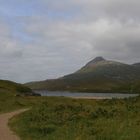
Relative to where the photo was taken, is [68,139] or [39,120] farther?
[39,120]

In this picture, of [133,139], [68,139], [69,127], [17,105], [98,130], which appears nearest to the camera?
[133,139]

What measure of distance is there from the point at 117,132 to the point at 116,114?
42.0 ft

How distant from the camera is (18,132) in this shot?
33344 mm

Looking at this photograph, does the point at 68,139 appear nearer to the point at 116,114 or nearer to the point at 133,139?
the point at 133,139

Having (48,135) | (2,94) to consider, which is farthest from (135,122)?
(2,94)

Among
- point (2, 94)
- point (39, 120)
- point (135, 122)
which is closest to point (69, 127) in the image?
point (135, 122)

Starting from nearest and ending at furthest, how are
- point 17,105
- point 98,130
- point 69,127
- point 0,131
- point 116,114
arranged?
point 98,130 → point 69,127 → point 0,131 → point 116,114 → point 17,105

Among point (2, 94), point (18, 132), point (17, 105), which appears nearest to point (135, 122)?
point (18, 132)

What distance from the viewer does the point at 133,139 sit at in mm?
23844

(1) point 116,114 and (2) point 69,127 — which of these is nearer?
(2) point 69,127

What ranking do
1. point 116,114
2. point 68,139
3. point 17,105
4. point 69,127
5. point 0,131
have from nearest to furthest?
point 68,139, point 69,127, point 0,131, point 116,114, point 17,105

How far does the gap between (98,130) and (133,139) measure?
4.98m

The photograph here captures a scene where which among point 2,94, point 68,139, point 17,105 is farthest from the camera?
point 2,94

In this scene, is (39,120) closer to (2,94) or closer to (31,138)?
(31,138)
